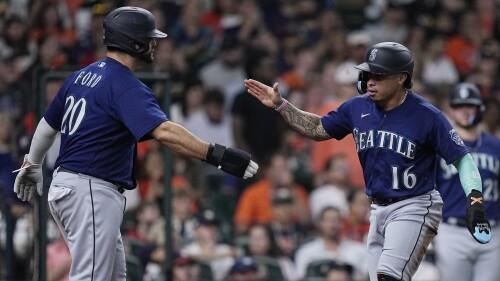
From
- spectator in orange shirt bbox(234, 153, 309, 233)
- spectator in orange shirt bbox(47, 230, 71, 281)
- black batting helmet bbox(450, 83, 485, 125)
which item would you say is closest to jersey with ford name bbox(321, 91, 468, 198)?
black batting helmet bbox(450, 83, 485, 125)

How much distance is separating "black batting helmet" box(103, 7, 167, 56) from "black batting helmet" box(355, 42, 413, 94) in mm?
1438

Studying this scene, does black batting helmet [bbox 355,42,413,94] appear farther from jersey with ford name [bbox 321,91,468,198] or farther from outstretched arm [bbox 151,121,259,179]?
outstretched arm [bbox 151,121,259,179]

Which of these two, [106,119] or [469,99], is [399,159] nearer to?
[106,119]

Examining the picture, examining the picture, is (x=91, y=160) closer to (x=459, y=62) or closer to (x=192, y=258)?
(x=192, y=258)

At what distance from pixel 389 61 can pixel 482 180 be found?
2355 millimetres

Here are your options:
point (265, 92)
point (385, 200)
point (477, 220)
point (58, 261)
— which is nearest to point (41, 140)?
point (265, 92)

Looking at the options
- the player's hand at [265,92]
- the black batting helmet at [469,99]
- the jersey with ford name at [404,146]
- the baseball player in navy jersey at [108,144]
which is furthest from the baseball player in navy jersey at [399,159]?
the black batting helmet at [469,99]

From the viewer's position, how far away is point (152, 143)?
12992mm

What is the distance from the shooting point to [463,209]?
31.0 ft

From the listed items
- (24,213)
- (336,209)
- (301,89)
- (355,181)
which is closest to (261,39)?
(301,89)

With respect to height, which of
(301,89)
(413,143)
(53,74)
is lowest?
(301,89)

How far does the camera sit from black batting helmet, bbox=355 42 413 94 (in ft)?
24.8

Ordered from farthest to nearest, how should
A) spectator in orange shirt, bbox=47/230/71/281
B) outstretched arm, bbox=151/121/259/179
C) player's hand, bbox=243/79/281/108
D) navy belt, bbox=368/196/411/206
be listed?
spectator in orange shirt, bbox=47/230/71/281 < player's hand, bbox=243/79/281/108 < navy belt, bbox=368/196/411/206 < outstretched arm, bbox=151/121/259/179

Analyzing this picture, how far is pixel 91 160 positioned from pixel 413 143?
212cm
